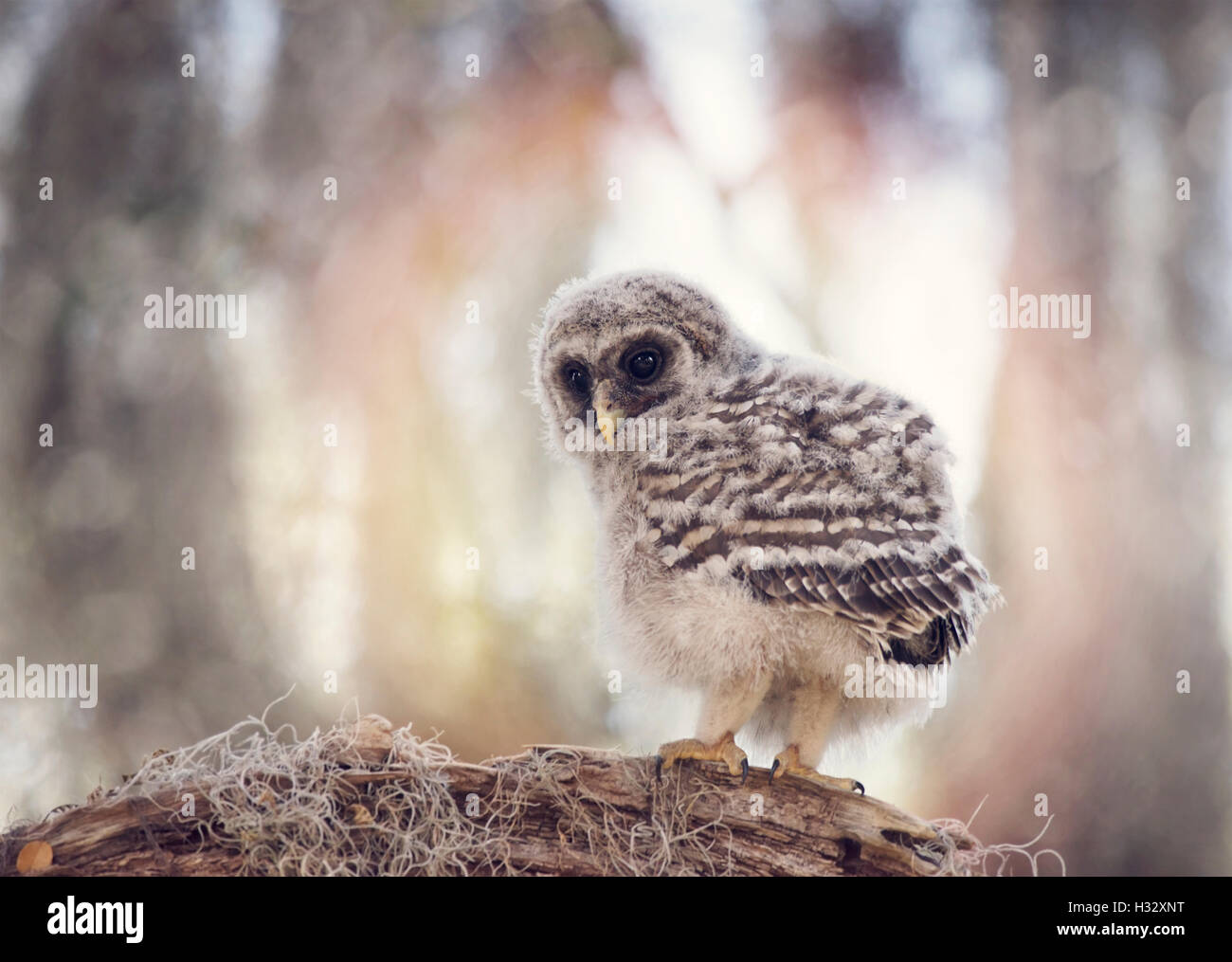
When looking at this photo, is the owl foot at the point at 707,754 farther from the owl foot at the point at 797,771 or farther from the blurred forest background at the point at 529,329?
the blurred forest background at the point at 529,329

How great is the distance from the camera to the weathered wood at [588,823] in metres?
1.40

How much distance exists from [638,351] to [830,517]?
0.39 m

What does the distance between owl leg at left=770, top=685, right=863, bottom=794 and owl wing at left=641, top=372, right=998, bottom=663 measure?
0.13 metres

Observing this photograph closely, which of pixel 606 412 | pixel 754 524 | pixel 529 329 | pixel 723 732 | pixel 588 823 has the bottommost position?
pixel 588 823

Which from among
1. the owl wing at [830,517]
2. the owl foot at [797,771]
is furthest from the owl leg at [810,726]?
the owl wing at [830,517]

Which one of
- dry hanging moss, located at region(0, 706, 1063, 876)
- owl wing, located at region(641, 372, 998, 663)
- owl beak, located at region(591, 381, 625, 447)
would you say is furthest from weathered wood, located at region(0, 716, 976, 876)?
owl beak, located at region(591, 381, 625, 447)

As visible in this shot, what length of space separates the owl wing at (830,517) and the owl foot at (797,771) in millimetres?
209

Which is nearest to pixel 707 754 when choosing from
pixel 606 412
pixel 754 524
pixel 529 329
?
pixel 754 524

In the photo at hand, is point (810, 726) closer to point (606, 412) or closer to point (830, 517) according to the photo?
point (830, 517)

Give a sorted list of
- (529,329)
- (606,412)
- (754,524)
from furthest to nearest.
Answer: (529,329), (606,412), (754,524)

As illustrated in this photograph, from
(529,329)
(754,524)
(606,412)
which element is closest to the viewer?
(754,524)

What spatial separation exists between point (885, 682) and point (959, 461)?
37cm

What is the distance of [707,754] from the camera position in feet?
4.65
